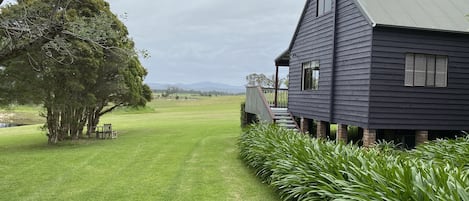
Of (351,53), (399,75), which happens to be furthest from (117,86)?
(399,75)

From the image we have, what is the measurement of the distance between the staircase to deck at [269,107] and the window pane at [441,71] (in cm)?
505

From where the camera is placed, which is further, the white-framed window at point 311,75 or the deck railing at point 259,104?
the deck railing at point 259,104

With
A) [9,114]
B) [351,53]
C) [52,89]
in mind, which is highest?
[351,53]

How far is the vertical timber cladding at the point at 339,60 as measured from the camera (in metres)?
12.3

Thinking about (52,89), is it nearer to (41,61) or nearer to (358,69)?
(41,61)

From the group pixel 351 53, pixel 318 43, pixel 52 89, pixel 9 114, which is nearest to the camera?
pixel 351 53

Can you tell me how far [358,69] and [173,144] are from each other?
7.50 meters

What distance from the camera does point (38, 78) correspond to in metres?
16.0

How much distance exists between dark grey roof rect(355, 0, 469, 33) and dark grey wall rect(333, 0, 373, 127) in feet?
1.22

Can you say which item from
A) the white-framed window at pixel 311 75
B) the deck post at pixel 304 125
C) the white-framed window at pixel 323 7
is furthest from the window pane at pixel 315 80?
the white-framed window at pixel 323 7

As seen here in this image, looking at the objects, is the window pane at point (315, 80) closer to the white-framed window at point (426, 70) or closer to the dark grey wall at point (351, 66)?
the dark grey wall at point (351, 66)

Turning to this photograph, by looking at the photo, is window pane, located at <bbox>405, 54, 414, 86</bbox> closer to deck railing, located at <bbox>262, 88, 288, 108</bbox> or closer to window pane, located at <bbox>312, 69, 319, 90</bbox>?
window pane, located at <bbox>312, 69, 319, 90</bbox>

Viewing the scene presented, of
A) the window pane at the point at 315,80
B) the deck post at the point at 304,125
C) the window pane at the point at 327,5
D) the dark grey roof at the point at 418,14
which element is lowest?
the deck post at the point at 304,125

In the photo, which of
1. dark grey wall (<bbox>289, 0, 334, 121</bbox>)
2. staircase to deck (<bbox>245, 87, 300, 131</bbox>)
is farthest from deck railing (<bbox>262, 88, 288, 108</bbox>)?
dark grey wall (<bbox>289, 0, 334, 121</bbox>)
